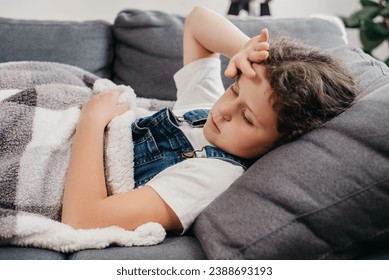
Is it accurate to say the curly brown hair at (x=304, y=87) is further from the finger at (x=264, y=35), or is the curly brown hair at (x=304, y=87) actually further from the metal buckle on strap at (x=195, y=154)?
the metal buckle on strap at (x=195, y=154)

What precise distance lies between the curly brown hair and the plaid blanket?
0.31 meters

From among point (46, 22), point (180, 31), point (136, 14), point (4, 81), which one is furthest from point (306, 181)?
point (46, 22)

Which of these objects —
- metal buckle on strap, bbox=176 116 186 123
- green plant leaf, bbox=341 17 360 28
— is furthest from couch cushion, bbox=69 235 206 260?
green plant leaf, bbox=341 17 360 28

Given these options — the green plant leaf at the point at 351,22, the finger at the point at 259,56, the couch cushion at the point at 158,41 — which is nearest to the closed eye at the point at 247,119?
the finger at the point at 259,56

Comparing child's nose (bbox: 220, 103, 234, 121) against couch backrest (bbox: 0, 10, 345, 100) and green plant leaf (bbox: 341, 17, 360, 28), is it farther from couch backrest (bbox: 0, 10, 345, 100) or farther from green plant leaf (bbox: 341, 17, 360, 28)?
green plant leaf (bbox: 341, 17, 360, 28)

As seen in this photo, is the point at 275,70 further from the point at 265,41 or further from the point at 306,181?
the point at 306,181

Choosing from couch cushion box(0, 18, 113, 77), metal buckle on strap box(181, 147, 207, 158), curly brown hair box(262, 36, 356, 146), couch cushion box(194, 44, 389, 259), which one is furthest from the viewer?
couch cushion box(0, 18, 113, 77)

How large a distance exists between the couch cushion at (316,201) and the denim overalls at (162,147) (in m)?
0.15

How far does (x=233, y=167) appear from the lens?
811 millimetres

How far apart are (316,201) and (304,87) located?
0.69ft

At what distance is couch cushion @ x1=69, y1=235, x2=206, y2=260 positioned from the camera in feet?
2.24

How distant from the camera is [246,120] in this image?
0.78 metres
